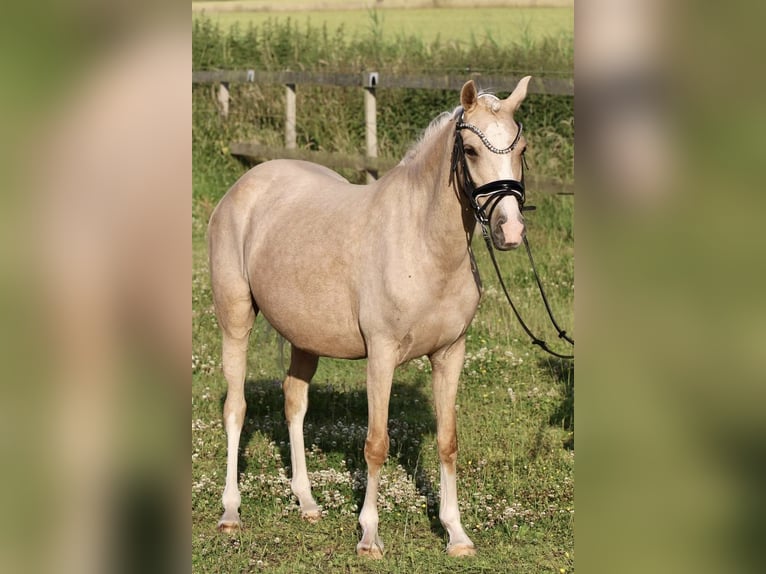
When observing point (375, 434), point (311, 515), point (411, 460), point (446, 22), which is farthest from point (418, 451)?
point (446, 22)

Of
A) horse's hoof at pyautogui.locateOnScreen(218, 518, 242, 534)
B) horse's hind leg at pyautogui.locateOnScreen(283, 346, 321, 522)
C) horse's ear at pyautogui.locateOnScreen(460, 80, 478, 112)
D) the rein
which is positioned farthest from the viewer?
horse's hind leg at pyautogui.locateOnScreen(283, 346, 321, 522)

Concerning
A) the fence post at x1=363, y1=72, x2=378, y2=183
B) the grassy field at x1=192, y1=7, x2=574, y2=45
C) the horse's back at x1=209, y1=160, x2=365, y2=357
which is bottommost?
the horse's back at x1=209, y1=160, x2=365, y2=357

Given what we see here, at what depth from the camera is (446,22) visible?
771 inches

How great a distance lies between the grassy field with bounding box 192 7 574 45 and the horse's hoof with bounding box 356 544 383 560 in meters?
11.3

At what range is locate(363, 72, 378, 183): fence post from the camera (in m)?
13.2

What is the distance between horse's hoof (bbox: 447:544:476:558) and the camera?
204 inches

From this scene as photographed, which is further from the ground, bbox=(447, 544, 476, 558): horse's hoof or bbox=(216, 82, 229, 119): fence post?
bbox=(216, 82, 229, 119): fence post

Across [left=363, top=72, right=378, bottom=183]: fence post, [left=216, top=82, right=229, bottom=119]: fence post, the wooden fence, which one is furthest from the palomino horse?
[left=216, top=82, right=229, bottom=119]: fence post

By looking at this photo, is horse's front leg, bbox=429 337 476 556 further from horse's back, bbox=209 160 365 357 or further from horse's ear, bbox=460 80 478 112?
horse's ear, bbox=460 80 478 112

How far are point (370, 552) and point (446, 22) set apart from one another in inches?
627

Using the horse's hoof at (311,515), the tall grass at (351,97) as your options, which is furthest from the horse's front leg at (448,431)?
the tall grass at (351,97)

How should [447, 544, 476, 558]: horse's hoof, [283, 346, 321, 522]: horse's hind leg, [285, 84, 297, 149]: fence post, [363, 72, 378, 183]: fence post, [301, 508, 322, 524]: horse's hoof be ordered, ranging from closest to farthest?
[447, 544, 476, 558]: horse's hoof → [301, 508, 322, 524]: horse's hoof → [283, 346, 321, 522]: horse's hind leg → [363, 72, 378, 183]: fence post → [285, 84, 297, 149]: fence post

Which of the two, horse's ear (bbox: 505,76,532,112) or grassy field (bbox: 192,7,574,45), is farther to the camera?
grassy field (bbox: 192,7,574,45)
